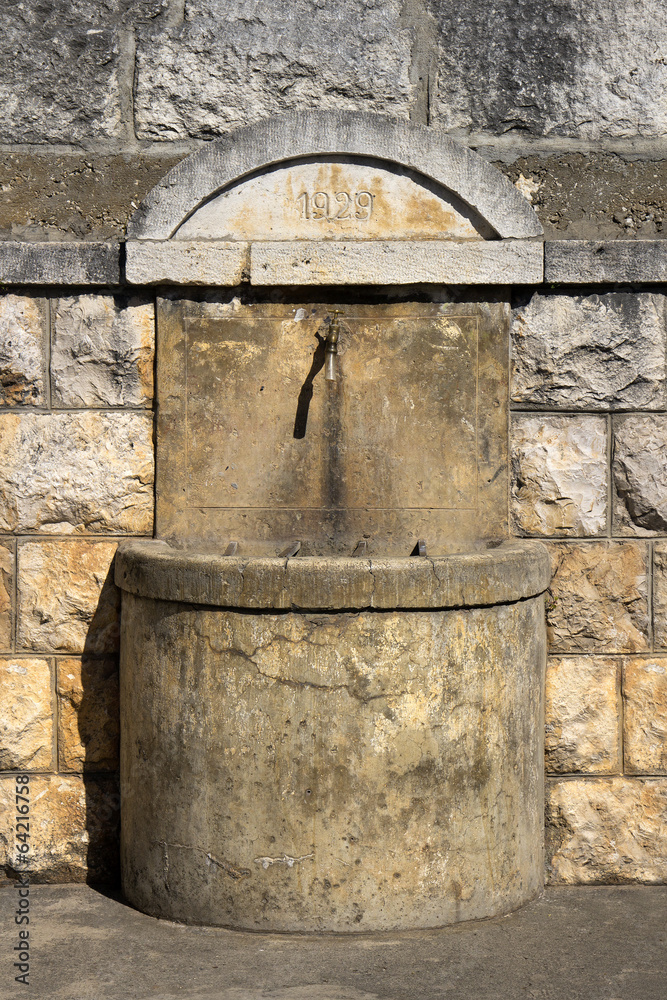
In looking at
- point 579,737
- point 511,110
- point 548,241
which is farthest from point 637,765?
point 511,110

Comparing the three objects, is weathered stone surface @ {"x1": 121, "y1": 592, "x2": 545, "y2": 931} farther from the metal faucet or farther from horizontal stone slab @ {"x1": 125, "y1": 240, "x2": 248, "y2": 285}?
horizontal stone slab @ {"x1": 125, "y1": 240, "x2": 248, "y2": 285}

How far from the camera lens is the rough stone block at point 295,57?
3.55m

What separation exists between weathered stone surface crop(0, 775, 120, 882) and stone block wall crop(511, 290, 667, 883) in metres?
1.58

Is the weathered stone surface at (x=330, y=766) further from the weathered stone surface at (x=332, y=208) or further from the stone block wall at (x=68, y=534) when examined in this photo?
the weathered stone surface at (x=332, y=208)

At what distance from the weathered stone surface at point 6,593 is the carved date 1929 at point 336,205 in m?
1.59

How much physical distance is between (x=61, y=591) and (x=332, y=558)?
1106 mm

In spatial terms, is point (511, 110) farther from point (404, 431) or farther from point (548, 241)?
point (404, 431)

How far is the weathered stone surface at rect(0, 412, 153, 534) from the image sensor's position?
11.7ft

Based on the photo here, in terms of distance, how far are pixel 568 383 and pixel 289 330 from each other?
1.00m

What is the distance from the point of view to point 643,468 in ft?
11.6

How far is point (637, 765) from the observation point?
140 inches

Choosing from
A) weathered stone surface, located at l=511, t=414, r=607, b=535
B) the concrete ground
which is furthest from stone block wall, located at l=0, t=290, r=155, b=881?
weathered stone surface, located at l=511, t=414, r=607, b=535

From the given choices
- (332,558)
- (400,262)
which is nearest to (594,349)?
(400,262)

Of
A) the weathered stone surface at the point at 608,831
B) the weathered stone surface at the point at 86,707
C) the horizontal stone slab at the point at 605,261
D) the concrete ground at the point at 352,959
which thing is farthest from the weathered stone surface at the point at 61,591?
the horizontal stone slab at the point at 605,261
